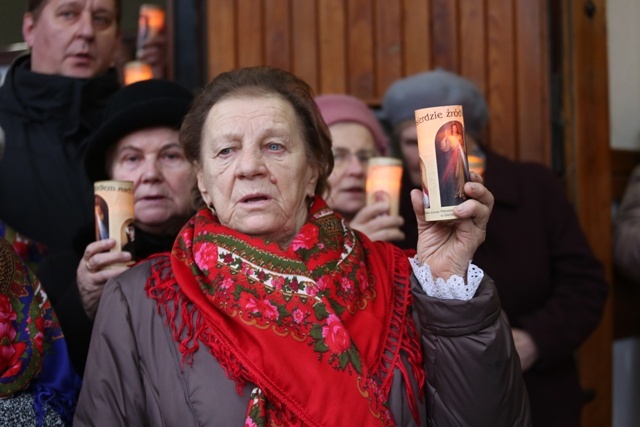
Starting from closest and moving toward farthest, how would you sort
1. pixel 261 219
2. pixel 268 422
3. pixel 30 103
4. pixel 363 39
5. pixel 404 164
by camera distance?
pixel 268 422 → pixel 261 219 → pixel 30 103 → pixel 404 164 → pixel 363 39

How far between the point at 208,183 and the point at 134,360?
0.50 m

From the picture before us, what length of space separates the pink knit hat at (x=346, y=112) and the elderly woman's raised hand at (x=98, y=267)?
3.63ft

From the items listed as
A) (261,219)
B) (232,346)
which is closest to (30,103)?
(261,219)

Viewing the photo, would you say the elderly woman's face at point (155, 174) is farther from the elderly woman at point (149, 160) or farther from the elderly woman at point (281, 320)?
the elderly woman at point (281, 320)

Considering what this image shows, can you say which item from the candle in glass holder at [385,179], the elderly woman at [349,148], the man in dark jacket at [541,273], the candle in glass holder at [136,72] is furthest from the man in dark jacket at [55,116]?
the man in dark jacket at [541,273]

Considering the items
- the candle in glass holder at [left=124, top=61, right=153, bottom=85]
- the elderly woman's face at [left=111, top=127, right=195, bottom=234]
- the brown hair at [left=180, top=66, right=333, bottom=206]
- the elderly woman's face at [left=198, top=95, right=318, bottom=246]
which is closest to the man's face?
the candle in glass holder at [left=124, top=61, right=153, bottom=85]

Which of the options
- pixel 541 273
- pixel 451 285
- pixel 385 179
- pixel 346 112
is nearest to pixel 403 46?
pixel 346 112

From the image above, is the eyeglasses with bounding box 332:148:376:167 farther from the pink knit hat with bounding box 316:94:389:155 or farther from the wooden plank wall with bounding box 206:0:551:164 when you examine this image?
the wooden plank wall with bounding box 206:0:551:164

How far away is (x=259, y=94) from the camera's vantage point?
2213mm

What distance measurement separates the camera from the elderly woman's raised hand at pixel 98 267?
2.32 metres

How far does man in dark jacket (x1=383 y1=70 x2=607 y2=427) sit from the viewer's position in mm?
2844

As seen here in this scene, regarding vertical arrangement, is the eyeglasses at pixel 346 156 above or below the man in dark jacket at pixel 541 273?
above

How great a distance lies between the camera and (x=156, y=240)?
2.69 m

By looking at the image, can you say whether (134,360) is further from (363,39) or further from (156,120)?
(363,39)
